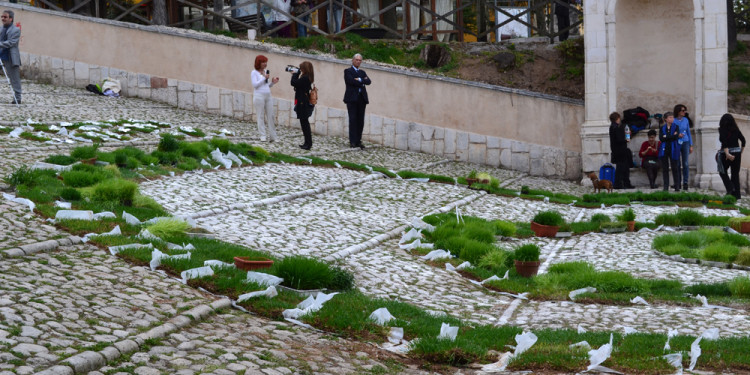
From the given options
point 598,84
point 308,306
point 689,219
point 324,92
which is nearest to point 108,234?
point 308,306

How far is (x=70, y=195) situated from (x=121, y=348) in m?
4.61

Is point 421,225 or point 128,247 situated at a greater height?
point 128,247

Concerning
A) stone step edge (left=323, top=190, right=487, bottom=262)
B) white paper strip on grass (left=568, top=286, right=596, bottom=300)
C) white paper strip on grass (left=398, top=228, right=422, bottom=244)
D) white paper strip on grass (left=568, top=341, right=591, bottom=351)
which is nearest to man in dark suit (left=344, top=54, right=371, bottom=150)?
stone step edge (left=323, top=190, right=487, bottom=262)

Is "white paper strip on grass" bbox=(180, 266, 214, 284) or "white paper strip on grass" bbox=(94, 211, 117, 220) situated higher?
"white paper strip on grass" bbox=(94, 211, 117, 220)

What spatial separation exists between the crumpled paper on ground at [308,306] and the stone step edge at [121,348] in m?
0.49

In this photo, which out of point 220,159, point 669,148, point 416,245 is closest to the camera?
point 416,245

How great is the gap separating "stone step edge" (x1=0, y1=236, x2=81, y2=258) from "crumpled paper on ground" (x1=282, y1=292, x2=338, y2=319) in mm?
2098

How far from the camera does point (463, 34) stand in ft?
82.4

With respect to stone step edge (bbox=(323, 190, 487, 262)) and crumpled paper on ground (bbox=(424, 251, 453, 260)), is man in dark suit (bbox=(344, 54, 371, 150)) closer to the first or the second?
stone step edge (bbox=(323, 190, 487, 262))

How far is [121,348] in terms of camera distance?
5.42m

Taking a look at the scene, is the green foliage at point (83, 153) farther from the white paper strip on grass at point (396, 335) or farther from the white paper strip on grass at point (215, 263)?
the white paper strip on grass at point (396, 335)

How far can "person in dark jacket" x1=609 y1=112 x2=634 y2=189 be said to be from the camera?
60.5 ft

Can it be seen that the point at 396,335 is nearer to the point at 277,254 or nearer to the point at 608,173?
the point at 277,254

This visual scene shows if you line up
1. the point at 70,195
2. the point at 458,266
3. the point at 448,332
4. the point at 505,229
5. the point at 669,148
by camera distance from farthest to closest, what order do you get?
Result: the point at 669,148
the point at 505,229
the point at 458,266
the point at 70,195
the point at 448,332
